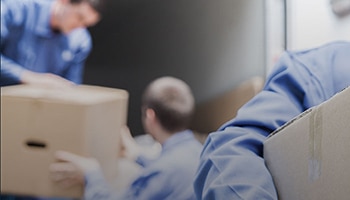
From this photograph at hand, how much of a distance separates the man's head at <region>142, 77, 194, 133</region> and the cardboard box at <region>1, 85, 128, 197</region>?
104 mm

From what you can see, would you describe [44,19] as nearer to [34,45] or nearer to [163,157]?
[34,45]

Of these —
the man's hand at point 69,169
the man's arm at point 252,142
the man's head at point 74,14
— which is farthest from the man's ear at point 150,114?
the man's arm at point 252,142

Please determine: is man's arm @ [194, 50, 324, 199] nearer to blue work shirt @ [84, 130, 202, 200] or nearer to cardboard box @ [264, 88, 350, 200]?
cardboard box @ [264, 88, 350, 200]

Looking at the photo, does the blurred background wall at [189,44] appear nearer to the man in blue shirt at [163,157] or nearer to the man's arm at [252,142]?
the man in blue shirt at [163,157]

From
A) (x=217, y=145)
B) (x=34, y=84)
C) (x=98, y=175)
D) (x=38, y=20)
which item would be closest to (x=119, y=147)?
(x=98, y=175)

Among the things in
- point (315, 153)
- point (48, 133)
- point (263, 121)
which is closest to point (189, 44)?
point (48, 133)

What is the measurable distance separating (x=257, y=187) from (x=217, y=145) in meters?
0.11

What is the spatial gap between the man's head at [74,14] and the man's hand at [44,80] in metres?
0.15

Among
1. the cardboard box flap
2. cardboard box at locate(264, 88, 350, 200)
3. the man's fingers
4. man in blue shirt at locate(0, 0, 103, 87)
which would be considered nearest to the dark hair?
man in blue shirt at locate(0, 0, 103, 87)

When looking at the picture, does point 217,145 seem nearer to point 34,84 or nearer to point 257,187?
point 257,187

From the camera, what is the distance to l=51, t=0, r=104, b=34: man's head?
1618 millimetres

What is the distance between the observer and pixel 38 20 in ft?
5.28

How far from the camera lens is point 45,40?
5.30 ft

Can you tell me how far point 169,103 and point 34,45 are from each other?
466mm
